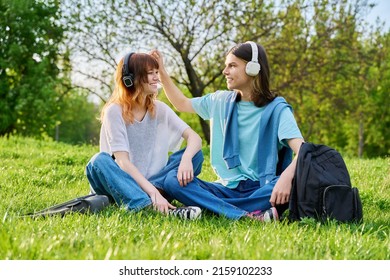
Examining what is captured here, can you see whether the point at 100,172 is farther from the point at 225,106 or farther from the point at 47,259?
the point at 47,259

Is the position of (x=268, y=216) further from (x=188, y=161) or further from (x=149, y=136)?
(x=149, y=136)

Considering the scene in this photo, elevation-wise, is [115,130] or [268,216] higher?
[115,130]

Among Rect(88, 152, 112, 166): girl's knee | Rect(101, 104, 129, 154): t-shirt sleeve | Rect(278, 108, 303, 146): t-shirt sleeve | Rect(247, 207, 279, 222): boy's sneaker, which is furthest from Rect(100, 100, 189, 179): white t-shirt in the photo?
Rect(247, 207, 279, 222): boy's sneaker

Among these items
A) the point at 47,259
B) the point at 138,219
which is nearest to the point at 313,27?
the point at 138,219

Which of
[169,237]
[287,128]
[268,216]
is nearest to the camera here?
[169,237]

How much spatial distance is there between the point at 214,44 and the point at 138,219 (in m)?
14.7

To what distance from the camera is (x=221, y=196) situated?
199 inches

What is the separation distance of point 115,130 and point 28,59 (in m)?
18.7

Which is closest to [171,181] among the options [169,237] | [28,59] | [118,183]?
[118,183]

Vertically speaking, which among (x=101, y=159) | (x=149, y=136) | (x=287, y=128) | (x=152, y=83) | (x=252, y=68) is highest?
(x=252, y=68)

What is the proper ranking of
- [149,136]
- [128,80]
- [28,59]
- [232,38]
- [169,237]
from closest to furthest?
1. [169,237]
2. [128,80]
3. [149,136]
4. [232,38]
5. [28,59]

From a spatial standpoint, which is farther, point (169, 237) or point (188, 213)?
point (188, 213)

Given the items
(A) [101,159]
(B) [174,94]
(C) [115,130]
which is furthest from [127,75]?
(A) [101,159]

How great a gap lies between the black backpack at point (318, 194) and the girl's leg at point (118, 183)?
124 cm
